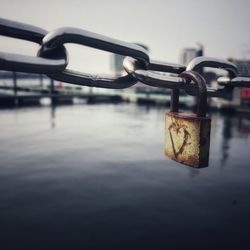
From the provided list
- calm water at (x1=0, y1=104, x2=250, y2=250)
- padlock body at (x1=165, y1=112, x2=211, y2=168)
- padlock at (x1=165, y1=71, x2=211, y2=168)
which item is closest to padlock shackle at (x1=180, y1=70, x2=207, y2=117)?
padlock at (x1=165, y1=71, x2=211, y2=168)

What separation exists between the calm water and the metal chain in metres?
3.93

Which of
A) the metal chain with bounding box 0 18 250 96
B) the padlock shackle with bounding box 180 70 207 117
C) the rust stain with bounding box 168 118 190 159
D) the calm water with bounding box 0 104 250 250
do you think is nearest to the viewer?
the metal chain with bounding box 0 18 250 96

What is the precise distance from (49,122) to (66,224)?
13.4 meters

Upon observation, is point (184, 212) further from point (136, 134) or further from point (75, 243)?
point (136, 134)

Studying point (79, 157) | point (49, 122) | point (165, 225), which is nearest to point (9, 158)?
point (79, 157)

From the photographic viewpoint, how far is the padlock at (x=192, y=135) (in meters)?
1.45

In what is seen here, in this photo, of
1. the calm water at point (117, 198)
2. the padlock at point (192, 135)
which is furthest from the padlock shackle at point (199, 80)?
the calm water at point (117, 198)

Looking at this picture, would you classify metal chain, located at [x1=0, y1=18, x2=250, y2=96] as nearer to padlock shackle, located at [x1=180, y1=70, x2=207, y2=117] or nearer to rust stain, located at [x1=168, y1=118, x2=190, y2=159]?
padlock shackle, located at [x1=180, y1=70, x2=207, y2=117]

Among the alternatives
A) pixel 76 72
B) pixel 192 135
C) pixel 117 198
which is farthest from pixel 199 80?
pixel 117 198

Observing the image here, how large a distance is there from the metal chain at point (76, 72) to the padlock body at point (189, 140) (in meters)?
0.20

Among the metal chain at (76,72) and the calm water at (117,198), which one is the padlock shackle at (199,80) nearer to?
the metal chain at (76,72)

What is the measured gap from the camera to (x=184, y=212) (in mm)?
5781

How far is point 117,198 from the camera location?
6.30m

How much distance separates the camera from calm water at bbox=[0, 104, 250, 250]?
477 centimetres
